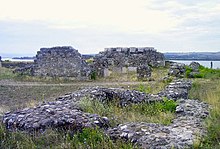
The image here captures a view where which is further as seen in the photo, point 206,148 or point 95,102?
point 95,102

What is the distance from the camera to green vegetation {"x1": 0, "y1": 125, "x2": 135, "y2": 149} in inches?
222

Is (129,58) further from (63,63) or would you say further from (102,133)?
(102,133)

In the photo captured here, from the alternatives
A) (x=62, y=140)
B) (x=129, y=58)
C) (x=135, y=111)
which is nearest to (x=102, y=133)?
(x=62, y=140)

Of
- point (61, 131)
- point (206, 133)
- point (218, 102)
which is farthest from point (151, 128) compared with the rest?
point (218, 102)

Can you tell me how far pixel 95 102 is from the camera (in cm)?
844

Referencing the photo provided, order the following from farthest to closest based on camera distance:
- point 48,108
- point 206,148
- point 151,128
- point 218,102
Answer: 1. point 218,102
2. point 48,108
3. point 151,128
4. point 206,148

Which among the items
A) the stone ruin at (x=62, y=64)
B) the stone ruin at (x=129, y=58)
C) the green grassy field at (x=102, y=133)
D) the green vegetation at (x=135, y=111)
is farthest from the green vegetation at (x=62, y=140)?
the stone ruin at (x=129, y=58)

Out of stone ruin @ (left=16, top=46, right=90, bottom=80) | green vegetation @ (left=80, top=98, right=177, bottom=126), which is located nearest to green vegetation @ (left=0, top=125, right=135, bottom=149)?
green vegetation @ (left=80, top=98, right=177, bottom=126)

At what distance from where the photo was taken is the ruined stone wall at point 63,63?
20625 mm

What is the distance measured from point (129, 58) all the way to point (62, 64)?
523 cm

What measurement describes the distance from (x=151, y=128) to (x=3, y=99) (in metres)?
8.23

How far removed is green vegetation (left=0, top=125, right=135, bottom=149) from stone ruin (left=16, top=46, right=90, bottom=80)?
14298 mm

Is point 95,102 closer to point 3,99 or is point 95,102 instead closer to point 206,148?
point 206,148

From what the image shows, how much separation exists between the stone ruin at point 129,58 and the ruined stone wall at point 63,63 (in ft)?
7.96
